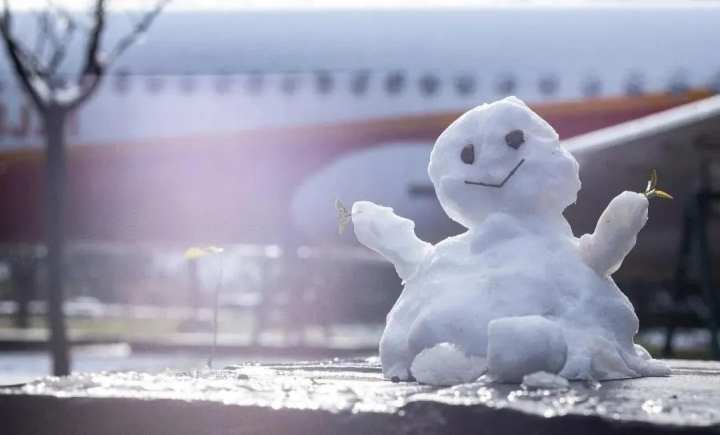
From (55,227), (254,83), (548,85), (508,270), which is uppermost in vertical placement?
(254,83)

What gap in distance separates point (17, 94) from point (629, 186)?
454 inches

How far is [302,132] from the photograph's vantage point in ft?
61.8

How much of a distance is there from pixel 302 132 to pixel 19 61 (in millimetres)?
7810

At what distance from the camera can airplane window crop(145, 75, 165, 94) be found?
2119 cm

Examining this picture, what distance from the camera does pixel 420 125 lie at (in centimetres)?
1819

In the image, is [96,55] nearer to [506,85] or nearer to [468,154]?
[468,154]

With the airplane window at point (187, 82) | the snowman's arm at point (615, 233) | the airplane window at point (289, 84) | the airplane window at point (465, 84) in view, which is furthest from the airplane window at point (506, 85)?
the snowman's arm at point (615, 233)

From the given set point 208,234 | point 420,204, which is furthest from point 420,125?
point 208,234

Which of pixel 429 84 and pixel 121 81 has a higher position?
pixel 121 81

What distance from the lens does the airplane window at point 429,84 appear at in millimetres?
19869

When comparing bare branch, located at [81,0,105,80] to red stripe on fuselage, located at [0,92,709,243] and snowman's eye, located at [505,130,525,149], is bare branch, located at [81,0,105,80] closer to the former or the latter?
red stripe on fuselage, located at [0,92,709,243]

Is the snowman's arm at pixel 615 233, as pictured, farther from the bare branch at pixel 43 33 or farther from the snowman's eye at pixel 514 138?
the bare branch at pixel 43 33

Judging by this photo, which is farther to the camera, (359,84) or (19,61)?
(359,84)

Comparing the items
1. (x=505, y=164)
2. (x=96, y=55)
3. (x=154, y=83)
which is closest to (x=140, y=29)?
(x=96, y=55)
